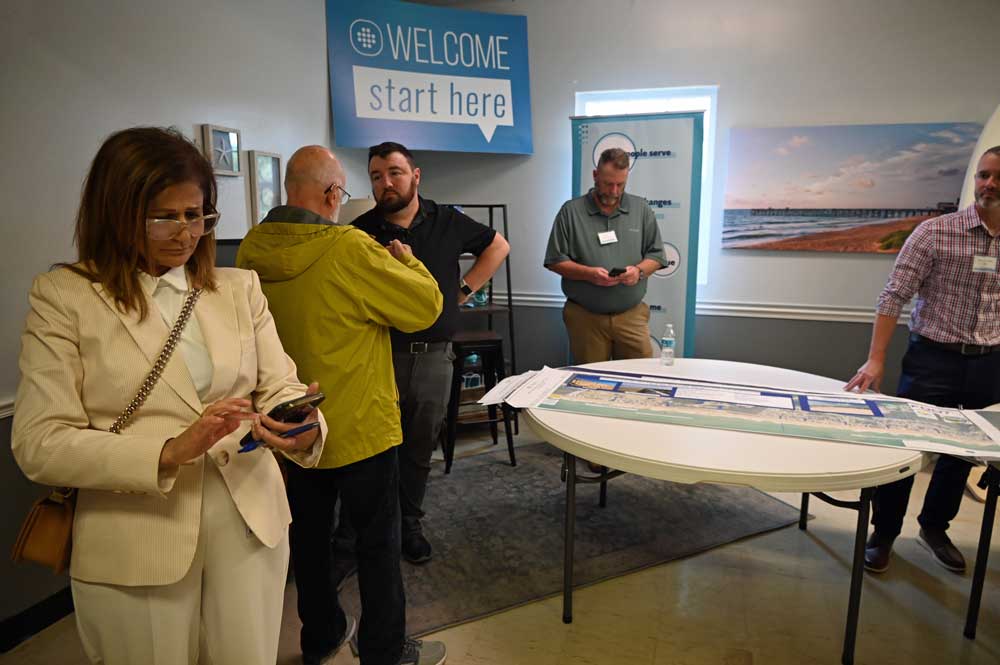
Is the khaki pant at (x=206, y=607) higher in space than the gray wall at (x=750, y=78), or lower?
lower

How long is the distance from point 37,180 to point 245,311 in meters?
1.31

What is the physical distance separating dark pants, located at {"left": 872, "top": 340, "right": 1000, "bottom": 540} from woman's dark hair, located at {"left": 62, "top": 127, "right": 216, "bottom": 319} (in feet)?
8.29

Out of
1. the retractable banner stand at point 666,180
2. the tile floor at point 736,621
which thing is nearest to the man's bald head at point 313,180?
the tile floor at point 736,621

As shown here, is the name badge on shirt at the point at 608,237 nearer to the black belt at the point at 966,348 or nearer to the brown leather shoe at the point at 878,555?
the black belt at the point at 966,348

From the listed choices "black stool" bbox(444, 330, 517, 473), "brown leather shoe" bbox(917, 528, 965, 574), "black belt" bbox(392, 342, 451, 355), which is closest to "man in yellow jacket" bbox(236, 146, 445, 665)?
"black belt" bbox(392, 342, 451, 355)

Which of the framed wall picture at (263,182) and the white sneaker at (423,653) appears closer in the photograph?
the white sneaker at (423,653)

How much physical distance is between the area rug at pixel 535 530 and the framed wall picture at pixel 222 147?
182 centimetres

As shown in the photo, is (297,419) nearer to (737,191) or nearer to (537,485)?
(537,485)

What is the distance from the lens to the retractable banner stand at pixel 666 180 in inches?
146

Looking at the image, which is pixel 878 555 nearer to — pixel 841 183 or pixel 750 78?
pixel 841 183

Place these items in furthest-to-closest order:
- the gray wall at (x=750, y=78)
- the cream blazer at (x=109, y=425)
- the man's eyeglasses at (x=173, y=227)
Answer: the gray wall at (x=750, y=78), the man's eyeglasses at (x=173, y=227), the cream blazer at (x=109, y=425)

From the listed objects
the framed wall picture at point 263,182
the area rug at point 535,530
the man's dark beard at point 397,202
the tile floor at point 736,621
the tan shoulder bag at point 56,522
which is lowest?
the tile floor at point 736,621

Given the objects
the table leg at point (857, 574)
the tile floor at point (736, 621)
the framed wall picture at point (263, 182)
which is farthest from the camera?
the framed wall picture at point (263, 182)

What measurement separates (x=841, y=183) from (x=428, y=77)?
2664 millimetres
